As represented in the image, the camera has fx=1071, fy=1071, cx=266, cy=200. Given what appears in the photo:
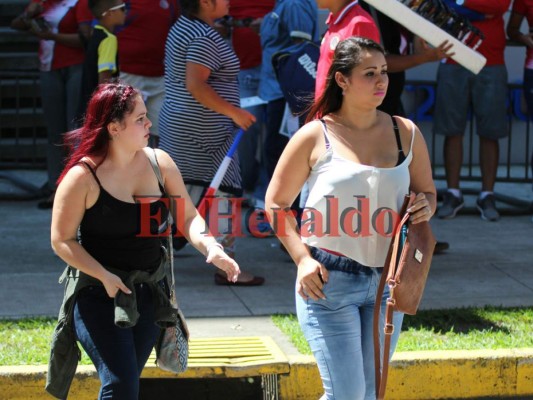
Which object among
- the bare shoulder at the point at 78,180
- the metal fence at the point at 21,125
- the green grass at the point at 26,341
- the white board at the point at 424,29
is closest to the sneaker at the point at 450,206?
the white board at the point at 424,29

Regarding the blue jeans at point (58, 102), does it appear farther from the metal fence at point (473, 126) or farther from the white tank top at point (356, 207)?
the white tank top at point (356, 207)

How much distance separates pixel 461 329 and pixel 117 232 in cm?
283

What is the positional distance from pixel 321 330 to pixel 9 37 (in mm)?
8229

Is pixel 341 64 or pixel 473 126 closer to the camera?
pixel 341 64

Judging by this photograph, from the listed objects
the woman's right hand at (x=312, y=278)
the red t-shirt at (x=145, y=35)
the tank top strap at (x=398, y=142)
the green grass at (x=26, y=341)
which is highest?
the tank top strap at (x=398, y=142)

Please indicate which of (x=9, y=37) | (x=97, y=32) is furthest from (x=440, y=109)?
(x=9, y=37)


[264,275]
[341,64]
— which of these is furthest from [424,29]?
[264,275]

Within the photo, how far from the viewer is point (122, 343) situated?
13.6 ft

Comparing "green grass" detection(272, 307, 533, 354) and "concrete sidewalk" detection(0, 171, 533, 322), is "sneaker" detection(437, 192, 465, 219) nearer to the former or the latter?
"concrete sidewalk" detection(0, 171, 533, 322)

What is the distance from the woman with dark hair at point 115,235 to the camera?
163 inches

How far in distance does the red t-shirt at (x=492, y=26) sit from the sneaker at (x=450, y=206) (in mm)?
→ 1207

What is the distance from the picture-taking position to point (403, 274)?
4035mm

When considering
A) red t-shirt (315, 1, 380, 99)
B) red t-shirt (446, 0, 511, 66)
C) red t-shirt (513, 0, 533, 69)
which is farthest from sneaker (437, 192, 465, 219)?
red t-shirt (315, 1, 380, 99)

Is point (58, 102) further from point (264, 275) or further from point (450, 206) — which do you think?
point (450, 206)
